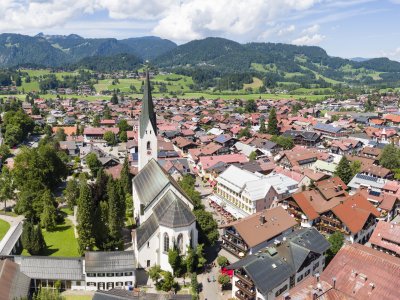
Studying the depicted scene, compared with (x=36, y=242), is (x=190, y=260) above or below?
below

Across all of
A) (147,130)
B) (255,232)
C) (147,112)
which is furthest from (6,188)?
(255,232)


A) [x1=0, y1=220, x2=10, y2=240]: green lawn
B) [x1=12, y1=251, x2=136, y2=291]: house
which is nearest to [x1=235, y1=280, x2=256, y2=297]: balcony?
[x1=12, y1=251, x2=136, y2=291]: house

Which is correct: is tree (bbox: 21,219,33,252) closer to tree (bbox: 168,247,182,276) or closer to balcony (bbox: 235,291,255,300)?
tree (bbox: 168,247,182,276)

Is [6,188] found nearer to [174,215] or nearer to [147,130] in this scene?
[147,130]

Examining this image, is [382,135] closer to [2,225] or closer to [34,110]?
[2,225]

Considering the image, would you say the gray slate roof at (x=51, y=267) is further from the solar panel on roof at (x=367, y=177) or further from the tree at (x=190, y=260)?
the solar panel on roof at (x=367, y=177)
